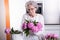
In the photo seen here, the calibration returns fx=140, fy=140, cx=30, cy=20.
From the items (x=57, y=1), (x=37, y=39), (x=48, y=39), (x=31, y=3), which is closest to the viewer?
(x=48, y=39)

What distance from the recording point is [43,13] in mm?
2025

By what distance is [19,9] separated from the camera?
1960 mm

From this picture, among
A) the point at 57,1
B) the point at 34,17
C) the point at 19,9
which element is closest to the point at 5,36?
the point at 19,9

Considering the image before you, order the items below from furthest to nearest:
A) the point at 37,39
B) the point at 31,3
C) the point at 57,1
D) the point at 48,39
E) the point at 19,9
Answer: the point at 57,1 → the point at 19,9 → the point at 31,3 → the point at 37,39 → the point at 48,39

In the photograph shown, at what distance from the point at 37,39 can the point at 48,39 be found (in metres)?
0.22

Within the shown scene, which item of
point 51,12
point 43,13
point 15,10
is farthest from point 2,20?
point 51,12

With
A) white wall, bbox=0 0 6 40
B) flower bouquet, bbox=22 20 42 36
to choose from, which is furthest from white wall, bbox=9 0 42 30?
flower bouquet, bbox=22 20 42 36

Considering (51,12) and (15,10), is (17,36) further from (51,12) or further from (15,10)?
(51,12)

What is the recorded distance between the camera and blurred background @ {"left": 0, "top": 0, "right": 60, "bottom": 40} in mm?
1952

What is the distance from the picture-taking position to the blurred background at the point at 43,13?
6.40 ft

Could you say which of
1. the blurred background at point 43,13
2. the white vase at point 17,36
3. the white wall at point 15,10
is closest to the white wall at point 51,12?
the blurred background at point 43,13

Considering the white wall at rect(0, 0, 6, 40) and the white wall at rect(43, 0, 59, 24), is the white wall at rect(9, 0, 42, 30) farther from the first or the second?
the white wall at rect(43, 0, 59, 24)

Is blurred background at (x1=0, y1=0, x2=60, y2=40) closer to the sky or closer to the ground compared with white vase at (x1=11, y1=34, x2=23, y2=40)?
closer to the sky

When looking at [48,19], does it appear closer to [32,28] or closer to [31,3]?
[31,3]
